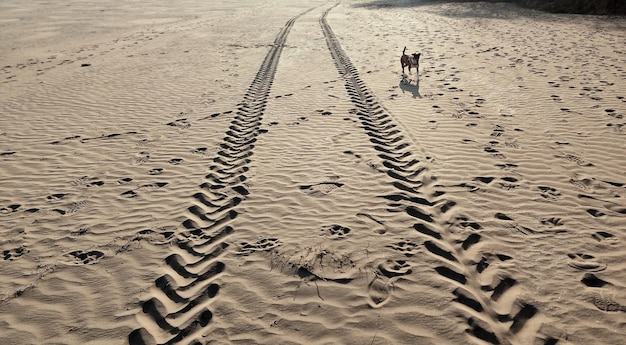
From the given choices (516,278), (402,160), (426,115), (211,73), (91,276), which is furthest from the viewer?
(211,73)

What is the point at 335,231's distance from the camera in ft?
14.9

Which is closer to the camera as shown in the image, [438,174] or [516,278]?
[516,278]

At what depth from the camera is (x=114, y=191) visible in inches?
222

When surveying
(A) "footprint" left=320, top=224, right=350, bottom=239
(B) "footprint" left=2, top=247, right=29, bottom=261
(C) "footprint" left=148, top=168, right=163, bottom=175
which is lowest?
(B) "footprint" left=2, top=247, right=29, bottom=261

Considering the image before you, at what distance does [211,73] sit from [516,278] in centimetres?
1097

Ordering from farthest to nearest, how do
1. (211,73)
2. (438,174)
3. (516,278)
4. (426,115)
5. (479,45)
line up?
(479,45) < (211,73) < (426,115) < (438,174) < (516,278)

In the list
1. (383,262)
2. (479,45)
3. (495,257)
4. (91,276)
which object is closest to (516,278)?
(495,257)

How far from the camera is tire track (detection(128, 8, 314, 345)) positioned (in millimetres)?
3352

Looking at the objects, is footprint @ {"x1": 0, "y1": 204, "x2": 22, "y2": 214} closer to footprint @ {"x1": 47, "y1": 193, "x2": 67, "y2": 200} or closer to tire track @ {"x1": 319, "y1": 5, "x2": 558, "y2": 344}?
footprint @ {"x1": 47, "y1": 193, "x2": 67, "y2": 200}

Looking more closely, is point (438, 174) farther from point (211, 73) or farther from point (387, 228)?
point (211, 73)

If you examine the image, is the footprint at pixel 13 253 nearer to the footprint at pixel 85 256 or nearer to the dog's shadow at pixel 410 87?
the footprint at pixel 85 256

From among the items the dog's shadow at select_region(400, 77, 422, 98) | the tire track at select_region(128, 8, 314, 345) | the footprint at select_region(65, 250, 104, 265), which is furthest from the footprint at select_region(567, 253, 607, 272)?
the dog's shadow at select_region(400, 77, 422, 98)

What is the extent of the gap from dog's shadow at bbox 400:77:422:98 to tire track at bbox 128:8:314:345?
15.1ft

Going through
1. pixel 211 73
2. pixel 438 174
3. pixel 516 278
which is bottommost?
pixel 516 278
